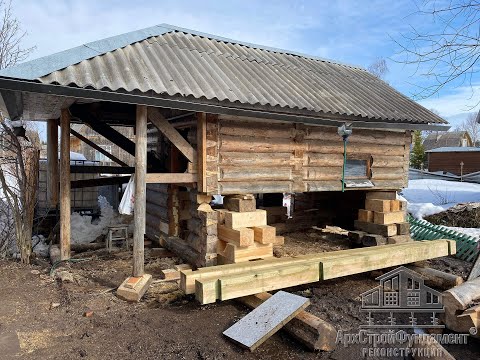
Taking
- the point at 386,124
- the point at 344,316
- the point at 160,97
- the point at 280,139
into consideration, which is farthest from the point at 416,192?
the point at 160,97

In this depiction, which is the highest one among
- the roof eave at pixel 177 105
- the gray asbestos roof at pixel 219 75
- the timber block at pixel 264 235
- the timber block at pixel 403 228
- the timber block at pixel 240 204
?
the gray asbestos roof at pixel 219 75

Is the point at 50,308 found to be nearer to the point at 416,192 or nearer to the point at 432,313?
the point at 432,313

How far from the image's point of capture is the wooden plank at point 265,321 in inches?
150

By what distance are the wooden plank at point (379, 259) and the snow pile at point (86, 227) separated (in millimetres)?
6415

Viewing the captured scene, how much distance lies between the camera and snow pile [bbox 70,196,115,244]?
9.27 m

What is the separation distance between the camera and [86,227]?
991 cm

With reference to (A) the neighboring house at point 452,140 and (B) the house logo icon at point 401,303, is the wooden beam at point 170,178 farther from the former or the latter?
(A) the neighboring house at point 452,140

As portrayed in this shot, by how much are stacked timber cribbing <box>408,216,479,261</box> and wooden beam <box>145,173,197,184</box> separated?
6.67m

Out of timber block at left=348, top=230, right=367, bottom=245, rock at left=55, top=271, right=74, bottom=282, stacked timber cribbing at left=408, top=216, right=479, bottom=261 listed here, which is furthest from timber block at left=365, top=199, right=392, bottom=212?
rock at left=55, top=271, right=74, bottom=282

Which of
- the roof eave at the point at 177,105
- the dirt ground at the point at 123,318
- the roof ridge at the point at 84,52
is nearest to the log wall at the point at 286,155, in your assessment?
the roof eave at the point at 177,105

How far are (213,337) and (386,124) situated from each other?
5582mm

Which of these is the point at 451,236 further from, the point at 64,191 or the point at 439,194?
the point at 64,191

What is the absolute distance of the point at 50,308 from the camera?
190 inches

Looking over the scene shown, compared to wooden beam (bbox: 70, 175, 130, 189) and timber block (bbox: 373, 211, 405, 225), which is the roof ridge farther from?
timber block (bbox: 373, 211, 405, 225)
